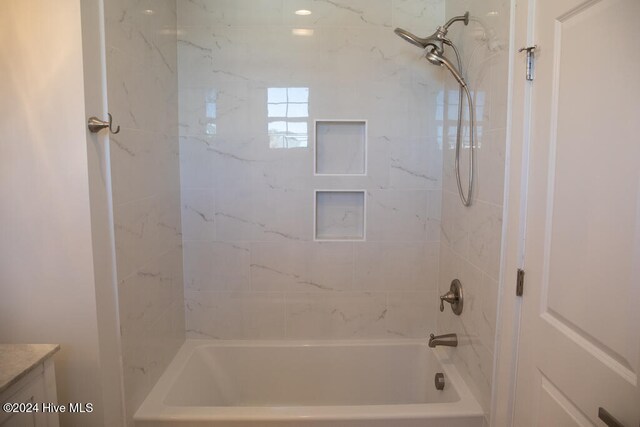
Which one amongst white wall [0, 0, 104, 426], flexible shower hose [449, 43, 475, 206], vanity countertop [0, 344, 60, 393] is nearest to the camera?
vanity countertop [0, 344, 60, 393]

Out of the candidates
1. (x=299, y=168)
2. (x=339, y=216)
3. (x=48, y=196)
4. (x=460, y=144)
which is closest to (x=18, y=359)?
(x=48, y=196)

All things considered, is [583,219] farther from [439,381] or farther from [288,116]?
[288,116]

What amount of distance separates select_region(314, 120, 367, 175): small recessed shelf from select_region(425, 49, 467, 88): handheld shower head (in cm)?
56

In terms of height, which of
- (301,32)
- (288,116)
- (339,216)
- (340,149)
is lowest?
(339,216)

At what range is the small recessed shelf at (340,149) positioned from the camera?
237 centimetres

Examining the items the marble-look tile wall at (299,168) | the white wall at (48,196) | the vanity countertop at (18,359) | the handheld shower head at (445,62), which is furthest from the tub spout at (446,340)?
the vanity countertop at (18,359)

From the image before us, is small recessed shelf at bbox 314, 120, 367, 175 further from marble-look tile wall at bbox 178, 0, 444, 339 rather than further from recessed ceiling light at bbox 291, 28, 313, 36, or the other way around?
recessed ceiling light at bbox 291, 28, 313, 36

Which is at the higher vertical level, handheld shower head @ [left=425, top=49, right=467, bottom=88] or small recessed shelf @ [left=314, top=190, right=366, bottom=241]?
handheld shower head @ [left=425, top=49, right=467, bottom=88]

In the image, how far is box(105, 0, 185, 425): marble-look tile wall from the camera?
5.07 ft

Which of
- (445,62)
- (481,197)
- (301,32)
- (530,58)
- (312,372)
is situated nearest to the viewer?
(530,58)

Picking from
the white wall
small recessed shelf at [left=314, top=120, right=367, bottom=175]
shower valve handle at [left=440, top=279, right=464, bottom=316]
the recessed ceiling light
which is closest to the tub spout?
shower valve handle at [left=440, top=279, right=464, bottom=316]

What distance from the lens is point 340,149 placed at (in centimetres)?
239

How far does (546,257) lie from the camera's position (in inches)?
49.0

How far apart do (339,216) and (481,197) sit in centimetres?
91
